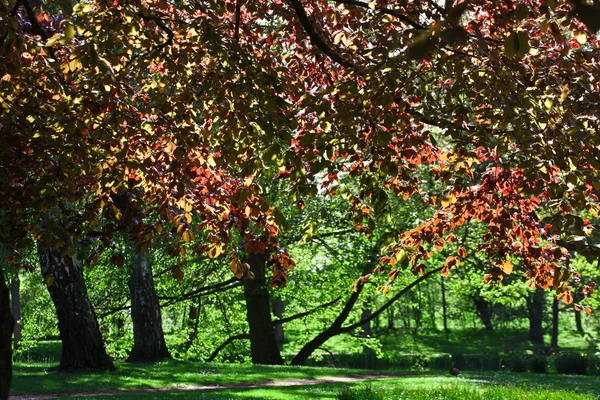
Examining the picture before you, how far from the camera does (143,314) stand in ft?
58.2

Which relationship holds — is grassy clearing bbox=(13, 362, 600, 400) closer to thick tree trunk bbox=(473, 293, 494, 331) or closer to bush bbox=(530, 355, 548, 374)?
bush bbox=(530, 355, 548, 374)

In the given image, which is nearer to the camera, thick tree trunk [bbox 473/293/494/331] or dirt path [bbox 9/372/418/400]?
dirt path [bbox 9/372/418/400]

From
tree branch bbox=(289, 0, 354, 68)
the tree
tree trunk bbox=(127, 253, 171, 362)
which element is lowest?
tree trunk bbox=(127, 253, 171, 362)

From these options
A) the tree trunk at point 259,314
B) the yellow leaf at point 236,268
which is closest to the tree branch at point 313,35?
the yellow leaf at point 236,268

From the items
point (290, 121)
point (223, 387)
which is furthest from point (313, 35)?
point (223, 387)

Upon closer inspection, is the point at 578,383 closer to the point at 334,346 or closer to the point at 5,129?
the point at 5,129

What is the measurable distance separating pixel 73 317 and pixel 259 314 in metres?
6.98

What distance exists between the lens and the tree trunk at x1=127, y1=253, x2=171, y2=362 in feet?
58.2

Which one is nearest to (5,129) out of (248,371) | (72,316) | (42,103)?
(42,103)

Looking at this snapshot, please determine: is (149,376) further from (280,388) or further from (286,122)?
(286,122)

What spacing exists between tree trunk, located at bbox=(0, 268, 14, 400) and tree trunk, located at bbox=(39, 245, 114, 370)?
26.8ft

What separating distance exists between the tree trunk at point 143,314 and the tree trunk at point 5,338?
11.2 meters

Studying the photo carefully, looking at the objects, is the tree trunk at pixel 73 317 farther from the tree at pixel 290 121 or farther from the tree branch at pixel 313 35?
the tree branch at pixel 313 35

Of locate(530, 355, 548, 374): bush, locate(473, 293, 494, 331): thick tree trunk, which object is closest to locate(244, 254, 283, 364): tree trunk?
locate(530, 355, 548, 374): bush
